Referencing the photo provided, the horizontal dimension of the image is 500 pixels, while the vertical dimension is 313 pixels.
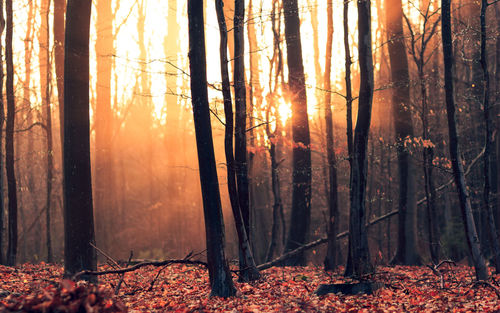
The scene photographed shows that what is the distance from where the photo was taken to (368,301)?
321 inches

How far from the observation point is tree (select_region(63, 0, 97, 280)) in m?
9.58

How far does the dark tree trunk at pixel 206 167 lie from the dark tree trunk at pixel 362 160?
10.0 feet

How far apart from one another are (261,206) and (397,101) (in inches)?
369

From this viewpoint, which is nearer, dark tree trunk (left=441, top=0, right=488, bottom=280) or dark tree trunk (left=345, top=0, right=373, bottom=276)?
dark tree trunk (left=345, top=0, right=373, bottom=276)

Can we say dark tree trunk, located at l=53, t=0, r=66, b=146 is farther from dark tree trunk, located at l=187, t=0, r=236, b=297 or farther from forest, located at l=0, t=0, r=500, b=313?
dark tree trunk, located at l=187, t=0, r=236, b=297

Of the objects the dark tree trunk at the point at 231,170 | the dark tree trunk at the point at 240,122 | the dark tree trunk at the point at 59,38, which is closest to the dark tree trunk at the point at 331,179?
the dark tree trunk at the point at 240,122

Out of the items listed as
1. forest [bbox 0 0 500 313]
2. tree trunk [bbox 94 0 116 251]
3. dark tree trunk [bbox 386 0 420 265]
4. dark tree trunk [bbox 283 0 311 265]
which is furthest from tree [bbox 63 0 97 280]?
tree trunk [bbox 94 0 116 251]

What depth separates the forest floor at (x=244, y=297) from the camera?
5426mm

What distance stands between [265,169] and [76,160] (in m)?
15.7

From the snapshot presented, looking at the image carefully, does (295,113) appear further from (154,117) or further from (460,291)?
(154,117)

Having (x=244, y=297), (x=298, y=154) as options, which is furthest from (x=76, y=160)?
(x=298, y=154)

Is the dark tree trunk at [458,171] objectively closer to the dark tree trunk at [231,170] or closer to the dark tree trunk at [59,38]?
the dark tree trunk at [231,170]

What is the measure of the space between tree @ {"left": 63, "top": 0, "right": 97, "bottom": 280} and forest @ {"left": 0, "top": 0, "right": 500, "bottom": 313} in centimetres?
3

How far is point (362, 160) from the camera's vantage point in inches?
405
